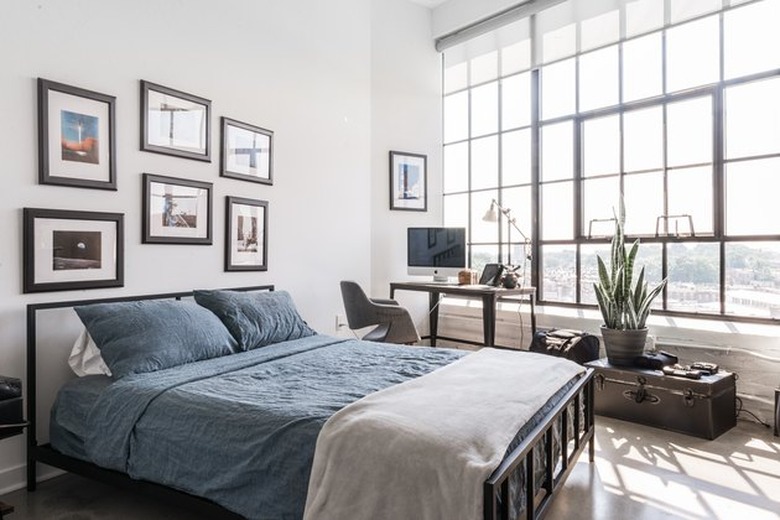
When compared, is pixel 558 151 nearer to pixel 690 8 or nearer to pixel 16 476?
pixel 690 8

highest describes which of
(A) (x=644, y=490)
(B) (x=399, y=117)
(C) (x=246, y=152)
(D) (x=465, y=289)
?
(B) (x=399, y=117)

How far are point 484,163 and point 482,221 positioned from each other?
0.59 m

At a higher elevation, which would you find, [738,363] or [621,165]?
[621,165]

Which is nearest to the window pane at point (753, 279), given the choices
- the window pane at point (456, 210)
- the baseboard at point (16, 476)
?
the window pane at point (456, 210)

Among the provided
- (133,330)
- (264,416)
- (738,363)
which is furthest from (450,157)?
(264,416)

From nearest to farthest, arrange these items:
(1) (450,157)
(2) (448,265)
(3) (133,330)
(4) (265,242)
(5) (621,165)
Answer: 1. (3) (133,330)
2. (4) (265,242)
3. (5) (621,165)
4. (2) (448,265)
5. (1) (450,157)

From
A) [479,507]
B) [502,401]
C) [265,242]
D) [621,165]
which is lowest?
[479,507]

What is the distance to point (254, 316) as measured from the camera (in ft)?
9.81

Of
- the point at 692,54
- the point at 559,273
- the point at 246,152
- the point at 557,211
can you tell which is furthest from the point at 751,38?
the point at 246,152

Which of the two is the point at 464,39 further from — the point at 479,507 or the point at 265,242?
the point at 479,507

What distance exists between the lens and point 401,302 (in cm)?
497

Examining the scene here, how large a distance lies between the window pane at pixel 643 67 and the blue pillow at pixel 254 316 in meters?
3.24

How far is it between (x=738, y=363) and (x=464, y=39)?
144 inches

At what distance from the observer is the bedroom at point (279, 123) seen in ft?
8.02
